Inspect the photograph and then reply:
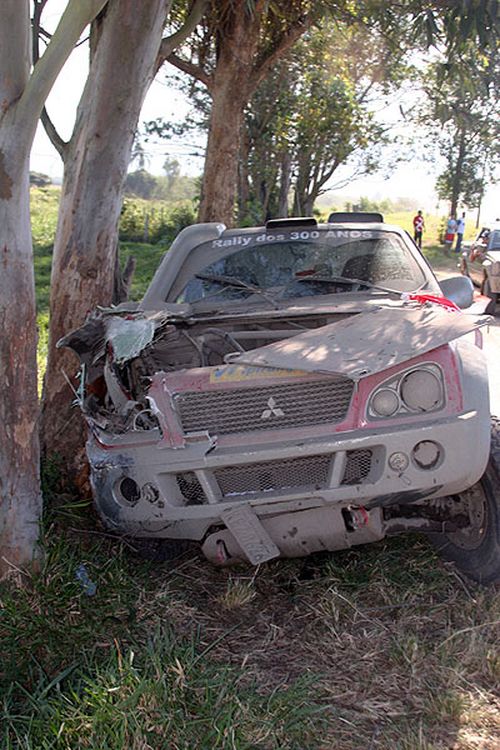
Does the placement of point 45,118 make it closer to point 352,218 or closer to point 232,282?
point 232,282

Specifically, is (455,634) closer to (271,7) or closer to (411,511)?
(411,511)

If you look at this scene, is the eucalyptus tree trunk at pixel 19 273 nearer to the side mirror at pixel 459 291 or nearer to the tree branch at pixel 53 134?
the tree branch at pixel 53 134

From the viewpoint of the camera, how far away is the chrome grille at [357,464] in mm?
3961

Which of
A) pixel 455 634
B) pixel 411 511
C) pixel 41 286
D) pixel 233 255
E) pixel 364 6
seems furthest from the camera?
pixel 41 286

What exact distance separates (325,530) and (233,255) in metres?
2.33

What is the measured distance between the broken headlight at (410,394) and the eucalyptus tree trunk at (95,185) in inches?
86.9

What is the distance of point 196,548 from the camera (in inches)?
195

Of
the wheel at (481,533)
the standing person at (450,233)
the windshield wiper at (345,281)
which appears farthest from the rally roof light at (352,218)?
the standing person at (450,233)

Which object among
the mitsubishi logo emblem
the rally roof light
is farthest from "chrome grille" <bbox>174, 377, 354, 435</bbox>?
the rally roof light

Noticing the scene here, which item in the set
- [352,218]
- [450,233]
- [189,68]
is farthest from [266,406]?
[450,233]

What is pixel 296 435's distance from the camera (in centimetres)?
399

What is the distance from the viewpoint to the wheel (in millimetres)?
4176

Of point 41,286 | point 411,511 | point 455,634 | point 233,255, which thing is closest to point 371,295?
point 233,255

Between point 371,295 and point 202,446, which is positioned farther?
point 371,295
